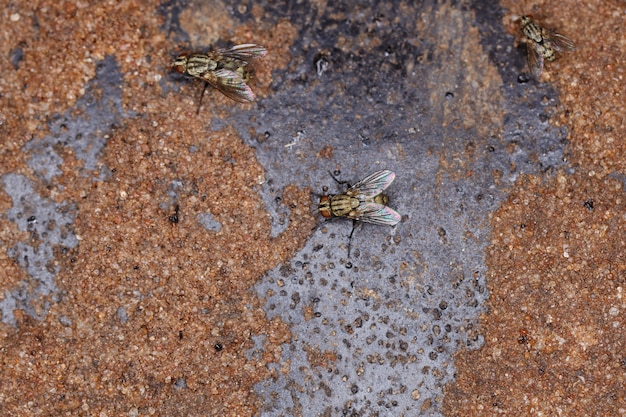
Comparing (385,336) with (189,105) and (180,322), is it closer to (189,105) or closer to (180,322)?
(180,322)

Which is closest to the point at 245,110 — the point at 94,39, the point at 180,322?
the point at 94,39

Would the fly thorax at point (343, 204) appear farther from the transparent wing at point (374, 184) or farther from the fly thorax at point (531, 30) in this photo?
the fly thorax at point (531, 30)

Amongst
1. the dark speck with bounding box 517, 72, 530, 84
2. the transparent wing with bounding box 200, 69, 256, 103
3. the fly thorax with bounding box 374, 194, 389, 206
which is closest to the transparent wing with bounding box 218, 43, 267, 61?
the transparent wing with bounding box 200, 69, 256, 103

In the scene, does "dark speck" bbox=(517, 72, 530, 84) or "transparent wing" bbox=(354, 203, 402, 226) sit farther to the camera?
"dark speck" bbox=(517, 72, 530, 84)

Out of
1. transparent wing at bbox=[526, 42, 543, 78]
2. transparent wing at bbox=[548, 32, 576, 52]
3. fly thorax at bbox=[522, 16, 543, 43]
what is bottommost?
transparent wing at bbox=[526, 42, 543, 78]

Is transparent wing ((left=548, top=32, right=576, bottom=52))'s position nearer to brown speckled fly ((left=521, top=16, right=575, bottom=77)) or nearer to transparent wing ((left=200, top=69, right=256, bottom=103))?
brown speckled fly ((left=521, top=16, right=575, bottom=77))

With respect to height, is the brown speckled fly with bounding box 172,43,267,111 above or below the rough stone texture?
Result: above

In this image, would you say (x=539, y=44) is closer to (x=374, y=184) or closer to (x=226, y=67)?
(x=374, y=184)
